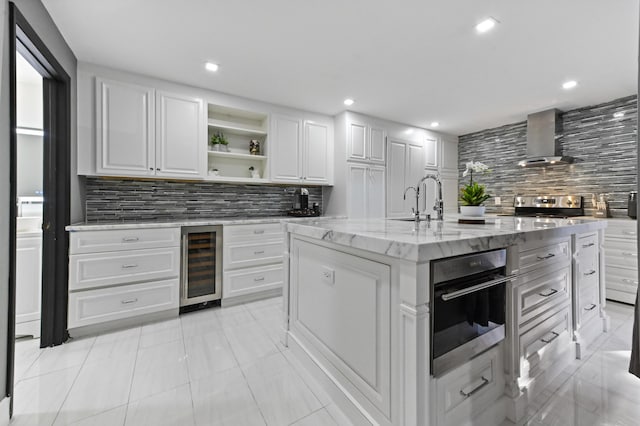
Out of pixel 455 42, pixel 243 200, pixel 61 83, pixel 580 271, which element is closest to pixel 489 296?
pixel 580 271

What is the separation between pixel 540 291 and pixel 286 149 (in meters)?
2.92

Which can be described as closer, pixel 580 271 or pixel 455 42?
pixel 580 271

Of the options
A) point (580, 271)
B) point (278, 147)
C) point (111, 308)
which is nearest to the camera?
point (580, 271)

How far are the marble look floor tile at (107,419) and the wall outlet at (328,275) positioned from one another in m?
1.20

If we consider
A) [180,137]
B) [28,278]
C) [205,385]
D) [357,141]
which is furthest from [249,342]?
[357,141]

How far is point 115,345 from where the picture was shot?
2076mm

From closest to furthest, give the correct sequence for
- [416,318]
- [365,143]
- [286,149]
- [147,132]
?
[416,318] → [147,132] → [286,149] → [365,143]

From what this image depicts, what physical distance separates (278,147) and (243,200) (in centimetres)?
84

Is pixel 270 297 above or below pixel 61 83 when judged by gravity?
below

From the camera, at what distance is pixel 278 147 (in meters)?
3.51

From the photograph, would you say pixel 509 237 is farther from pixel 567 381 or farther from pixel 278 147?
pixel 278 147

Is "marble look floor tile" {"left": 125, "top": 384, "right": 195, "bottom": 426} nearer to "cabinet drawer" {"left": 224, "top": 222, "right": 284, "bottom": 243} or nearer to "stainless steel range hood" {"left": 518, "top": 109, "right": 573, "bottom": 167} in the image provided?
"cabinet drawer" {"left": 224, "top": 222, "right": 284, "bottom": 243}

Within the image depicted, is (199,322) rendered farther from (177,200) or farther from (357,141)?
(357,141)

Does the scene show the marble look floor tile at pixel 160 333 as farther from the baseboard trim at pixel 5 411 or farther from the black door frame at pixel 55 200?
the baseboard trim at pixel 5 411
